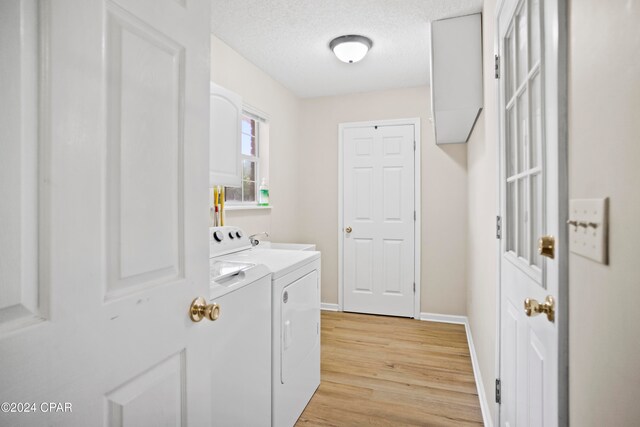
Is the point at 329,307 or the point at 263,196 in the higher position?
the point at 263,196

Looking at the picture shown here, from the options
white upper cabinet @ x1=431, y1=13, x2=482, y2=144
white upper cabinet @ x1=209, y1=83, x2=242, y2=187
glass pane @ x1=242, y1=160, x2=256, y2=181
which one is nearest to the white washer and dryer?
white upper cabinet @ x1=209, y1=83, x2=242, y2=187

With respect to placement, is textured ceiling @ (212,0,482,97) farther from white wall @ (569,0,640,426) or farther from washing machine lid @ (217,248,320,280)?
white wall @ (569,0,640,426)

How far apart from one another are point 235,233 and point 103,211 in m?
1.62

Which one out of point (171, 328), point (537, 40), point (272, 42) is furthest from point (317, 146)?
point (171, 328)

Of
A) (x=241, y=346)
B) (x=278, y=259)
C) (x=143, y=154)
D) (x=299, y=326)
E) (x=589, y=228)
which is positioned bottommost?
(x=299, y=326)

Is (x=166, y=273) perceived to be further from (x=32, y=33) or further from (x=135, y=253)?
(x=32, y=33)

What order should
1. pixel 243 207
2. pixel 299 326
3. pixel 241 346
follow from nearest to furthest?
pixel 241 346, pixel 299 326, pixel 243 207

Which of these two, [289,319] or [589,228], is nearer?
[589,228]

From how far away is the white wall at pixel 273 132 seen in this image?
8.76 ft

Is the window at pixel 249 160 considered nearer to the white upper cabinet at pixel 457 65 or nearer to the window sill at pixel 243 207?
the window sill at pixel 243 207

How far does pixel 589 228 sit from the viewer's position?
622 mm

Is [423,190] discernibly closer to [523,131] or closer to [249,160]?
[249,160]

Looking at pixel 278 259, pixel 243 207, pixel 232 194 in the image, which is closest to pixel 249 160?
pixel 232 194

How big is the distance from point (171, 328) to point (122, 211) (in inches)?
12.3
